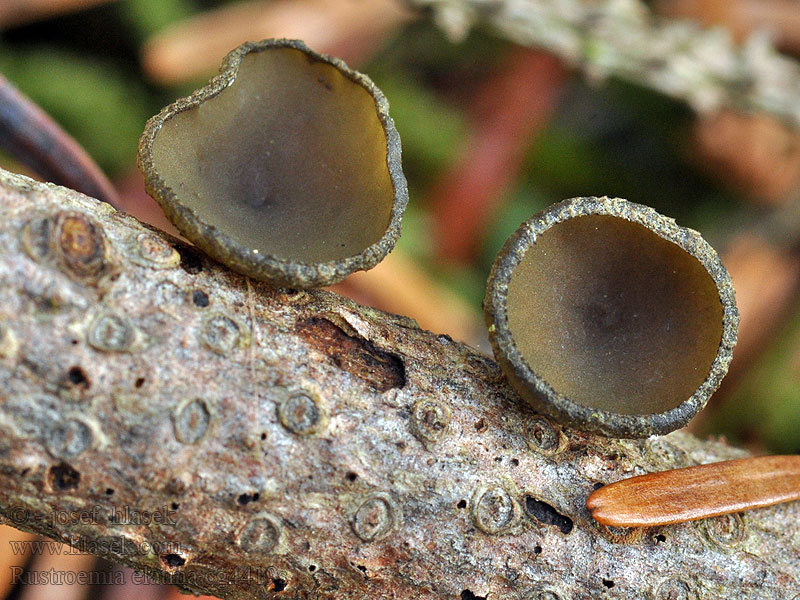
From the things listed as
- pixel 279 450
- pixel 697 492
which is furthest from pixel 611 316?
pixel 279 450

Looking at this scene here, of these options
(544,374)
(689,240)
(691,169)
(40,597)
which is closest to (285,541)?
(544,374)

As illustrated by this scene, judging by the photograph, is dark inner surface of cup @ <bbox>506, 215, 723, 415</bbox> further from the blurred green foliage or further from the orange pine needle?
the blurred green foliage

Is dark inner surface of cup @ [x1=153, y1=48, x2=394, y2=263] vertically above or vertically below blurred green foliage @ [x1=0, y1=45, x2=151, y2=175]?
below

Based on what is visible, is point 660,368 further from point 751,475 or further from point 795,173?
point 795,173

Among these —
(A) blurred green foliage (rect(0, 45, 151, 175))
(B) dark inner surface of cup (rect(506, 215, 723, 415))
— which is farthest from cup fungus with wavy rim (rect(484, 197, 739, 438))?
(A) blurred green foliage (rect(0, 45, 151, 175))

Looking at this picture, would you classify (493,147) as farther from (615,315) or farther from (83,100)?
(615,315)

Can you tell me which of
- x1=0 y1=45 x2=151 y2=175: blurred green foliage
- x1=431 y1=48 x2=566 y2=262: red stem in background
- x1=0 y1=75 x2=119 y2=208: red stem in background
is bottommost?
x1=0 y1=75 x2=119 y2=208: red stem in background

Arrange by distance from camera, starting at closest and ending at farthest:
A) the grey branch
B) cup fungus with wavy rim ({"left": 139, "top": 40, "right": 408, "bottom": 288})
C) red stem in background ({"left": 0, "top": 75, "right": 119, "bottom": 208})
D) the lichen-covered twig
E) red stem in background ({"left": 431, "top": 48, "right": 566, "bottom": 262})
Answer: the lichen-covered twig < cup fungus with wavy rim ({"left": 139, "top": 40, "right": 408, "bottom": 288}) < red stem in background ({"left": 0, "top": 75, "right": 119, "bottom": 208}) < the grey branch < red stem in background ({"left": 431, "top": 48, "right": 566, "bottom": 262})

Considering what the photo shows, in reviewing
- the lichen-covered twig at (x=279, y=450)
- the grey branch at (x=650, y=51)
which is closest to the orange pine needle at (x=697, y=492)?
the lichen-covered twig at (x=279, y=450)
